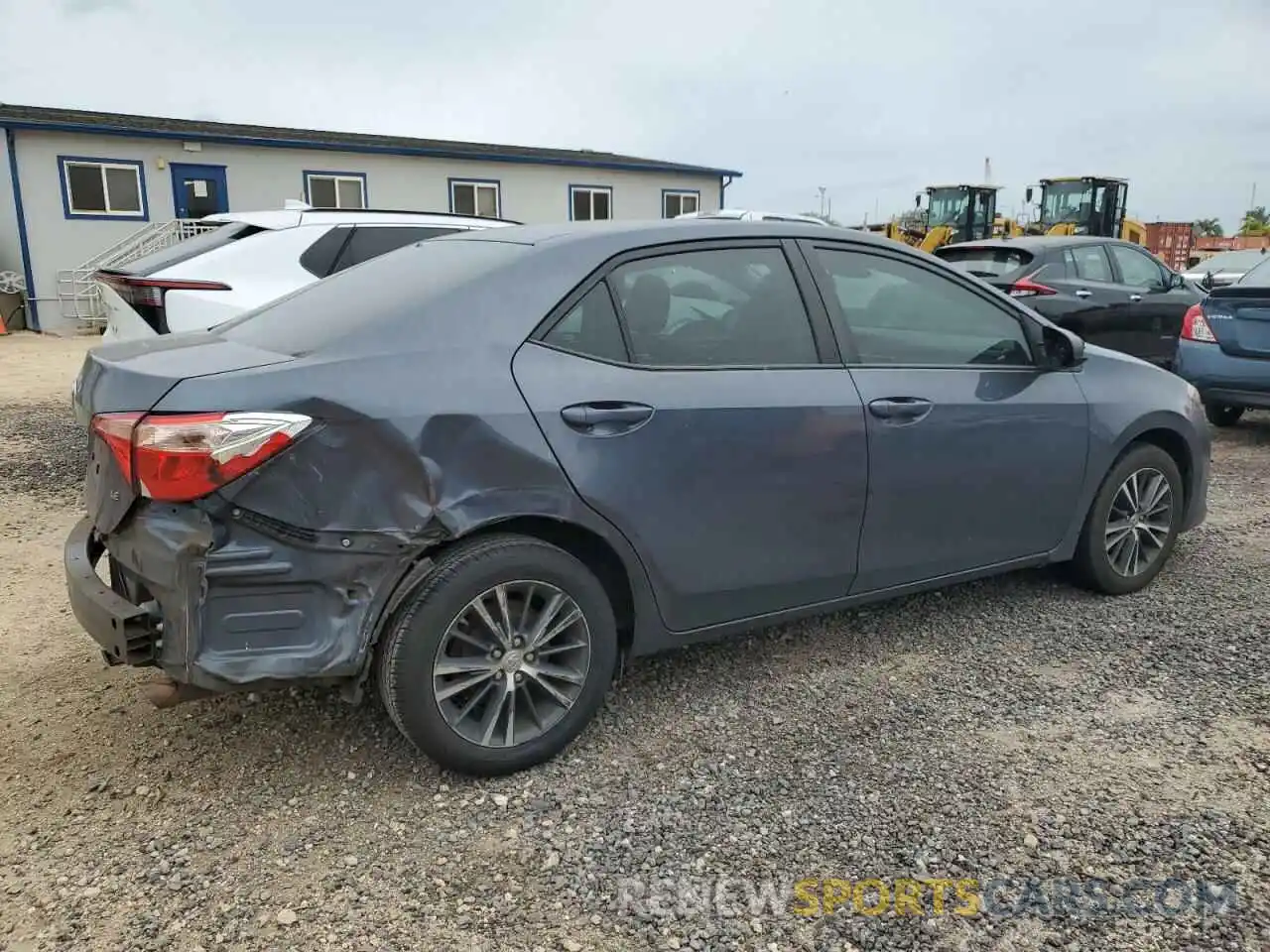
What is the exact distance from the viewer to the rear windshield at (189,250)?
5.89 m

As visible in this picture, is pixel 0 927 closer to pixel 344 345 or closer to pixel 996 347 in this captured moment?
pixel 344 345

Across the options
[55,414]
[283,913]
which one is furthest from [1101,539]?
[55,414]

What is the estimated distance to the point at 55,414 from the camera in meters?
8.42

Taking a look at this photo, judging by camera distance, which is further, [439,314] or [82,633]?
[82,633]

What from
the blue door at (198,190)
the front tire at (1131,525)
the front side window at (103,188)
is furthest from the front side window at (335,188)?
the front tire at (1131,525)

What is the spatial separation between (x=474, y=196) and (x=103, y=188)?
23.1 ft

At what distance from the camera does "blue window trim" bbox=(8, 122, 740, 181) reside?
16719 millimetres

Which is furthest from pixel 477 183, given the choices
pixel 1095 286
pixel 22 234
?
pixel 1095 286

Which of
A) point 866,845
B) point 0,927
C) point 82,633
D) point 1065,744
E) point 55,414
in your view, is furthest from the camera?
point 55,414

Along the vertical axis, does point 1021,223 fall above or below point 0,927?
above

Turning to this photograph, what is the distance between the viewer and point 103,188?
1752 centimetres

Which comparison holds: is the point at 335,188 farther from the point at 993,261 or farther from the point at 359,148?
the point at 993,261

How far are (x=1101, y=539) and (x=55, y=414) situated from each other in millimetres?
8264

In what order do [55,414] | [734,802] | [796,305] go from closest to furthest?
[734,802] < [796,305] < [55,414]
